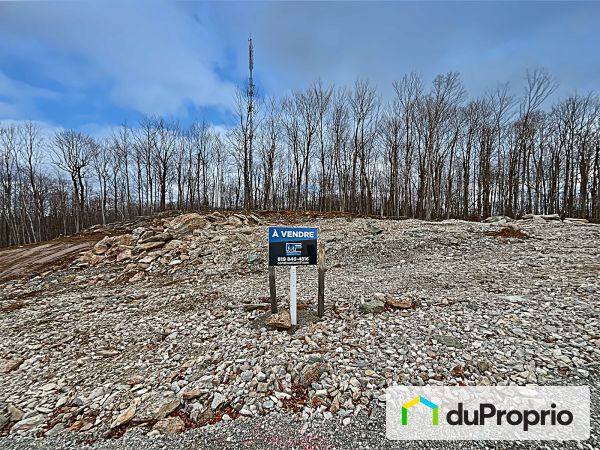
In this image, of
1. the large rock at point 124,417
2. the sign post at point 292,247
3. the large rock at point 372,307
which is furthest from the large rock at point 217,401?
the large rock at point 372,307

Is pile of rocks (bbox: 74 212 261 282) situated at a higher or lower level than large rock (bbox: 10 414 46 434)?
higher

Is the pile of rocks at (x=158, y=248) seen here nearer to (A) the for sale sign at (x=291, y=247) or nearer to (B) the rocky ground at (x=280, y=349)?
(B) the rocky ground at (x=280, y=349)

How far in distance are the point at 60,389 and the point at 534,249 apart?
13087mm

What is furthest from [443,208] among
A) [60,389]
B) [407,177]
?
[60,389]

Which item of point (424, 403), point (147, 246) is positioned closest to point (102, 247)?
point (147, 246)

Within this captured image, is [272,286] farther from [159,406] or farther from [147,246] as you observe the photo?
[147,246]

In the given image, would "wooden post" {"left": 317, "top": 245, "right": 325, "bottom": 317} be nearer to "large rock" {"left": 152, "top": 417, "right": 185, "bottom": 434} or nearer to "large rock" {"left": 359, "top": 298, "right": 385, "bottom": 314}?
"large rock" {"left": 359, "top": 298, "right": 385, "bottom": 314}

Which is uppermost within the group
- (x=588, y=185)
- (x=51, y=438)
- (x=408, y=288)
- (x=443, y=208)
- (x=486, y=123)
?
(x=486, y=123)

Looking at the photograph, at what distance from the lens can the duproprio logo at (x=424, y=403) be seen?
8.95 ft

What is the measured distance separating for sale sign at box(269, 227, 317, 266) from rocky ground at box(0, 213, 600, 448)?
3.65 feet

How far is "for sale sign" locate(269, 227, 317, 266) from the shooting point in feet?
14.8

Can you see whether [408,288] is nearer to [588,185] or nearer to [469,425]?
[469,425]

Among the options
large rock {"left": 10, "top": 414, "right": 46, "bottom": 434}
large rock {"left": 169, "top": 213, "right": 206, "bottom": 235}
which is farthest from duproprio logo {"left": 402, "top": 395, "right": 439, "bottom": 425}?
large rock {"left": 169, "top": 213, "right": 206, "bottom": 235}

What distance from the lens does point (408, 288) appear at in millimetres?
6297
